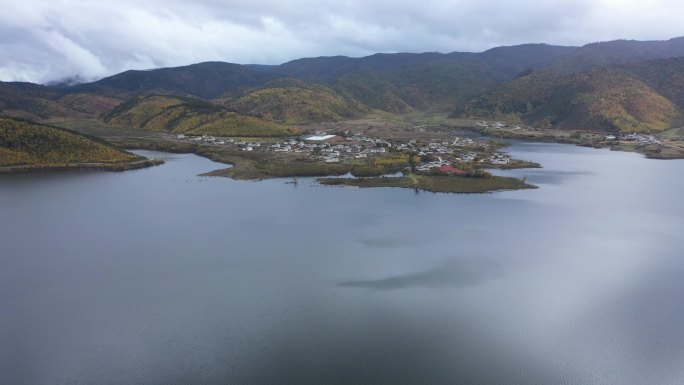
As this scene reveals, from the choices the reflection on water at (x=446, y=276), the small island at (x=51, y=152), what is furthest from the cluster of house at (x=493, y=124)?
the reflection on water at (x=446, y=276)

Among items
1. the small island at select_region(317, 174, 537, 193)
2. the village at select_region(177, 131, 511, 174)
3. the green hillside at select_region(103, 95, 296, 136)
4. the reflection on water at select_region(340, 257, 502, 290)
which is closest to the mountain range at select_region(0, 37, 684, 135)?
the green hillside at select_region(103, 95, 296, 136)

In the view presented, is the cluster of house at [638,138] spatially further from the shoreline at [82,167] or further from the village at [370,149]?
the shoreline at [82,167]

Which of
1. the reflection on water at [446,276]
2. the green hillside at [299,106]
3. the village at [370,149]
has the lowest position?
the reflection on water at [446,276]

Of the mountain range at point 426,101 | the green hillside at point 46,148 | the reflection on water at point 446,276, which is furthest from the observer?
the mountain range at point 426,101

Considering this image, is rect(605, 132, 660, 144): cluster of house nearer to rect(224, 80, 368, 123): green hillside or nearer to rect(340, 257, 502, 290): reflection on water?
rect(224, 80, 368, 123): green hillside

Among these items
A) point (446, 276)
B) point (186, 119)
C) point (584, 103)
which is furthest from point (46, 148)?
point (584, 103)

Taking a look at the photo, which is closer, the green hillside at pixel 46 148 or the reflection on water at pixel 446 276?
the reflection on water at pixel 446 276
